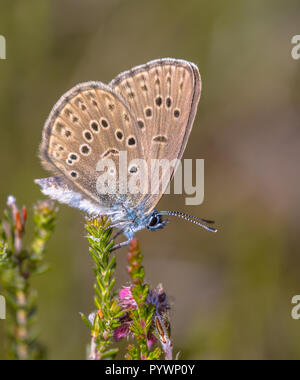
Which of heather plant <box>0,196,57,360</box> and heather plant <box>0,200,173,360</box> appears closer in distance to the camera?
heather plant <box>0,200,173,360</box>

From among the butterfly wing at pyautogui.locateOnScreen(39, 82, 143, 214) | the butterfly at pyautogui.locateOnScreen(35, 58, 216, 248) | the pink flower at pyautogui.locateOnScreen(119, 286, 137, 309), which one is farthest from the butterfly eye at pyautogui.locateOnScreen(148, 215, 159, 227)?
the pink flower at pyautogui.locateOnScreen(119, 286, 137, 309)

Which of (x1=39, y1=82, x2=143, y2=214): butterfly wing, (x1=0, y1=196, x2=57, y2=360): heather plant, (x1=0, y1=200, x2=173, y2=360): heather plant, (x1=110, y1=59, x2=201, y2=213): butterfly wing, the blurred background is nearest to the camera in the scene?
(x1=0, y1=200, x2=173, y2=360): heather plant

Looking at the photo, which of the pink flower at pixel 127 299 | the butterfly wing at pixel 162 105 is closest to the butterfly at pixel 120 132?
the butterfly wing at pixel 162 105

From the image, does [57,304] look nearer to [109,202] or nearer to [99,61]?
[109,202]

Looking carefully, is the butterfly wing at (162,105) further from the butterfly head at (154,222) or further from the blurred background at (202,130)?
the blurred background at (202,130)

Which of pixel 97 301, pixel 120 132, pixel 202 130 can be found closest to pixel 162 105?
pixel 120 132

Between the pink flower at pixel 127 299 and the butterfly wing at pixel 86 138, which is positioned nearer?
the pink flower at pixel 127 299

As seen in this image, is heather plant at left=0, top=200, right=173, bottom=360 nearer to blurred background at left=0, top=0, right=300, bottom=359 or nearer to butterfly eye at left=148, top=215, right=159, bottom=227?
butterfly eye at left=148, top=215, right=159, bottom=227

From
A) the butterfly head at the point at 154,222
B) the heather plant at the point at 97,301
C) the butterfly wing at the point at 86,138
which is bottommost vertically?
the heather plant at the point at 97,301
